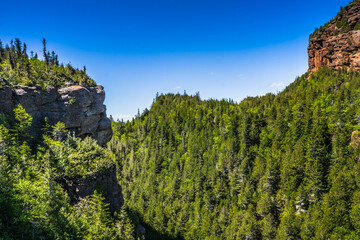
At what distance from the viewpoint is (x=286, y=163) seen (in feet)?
209

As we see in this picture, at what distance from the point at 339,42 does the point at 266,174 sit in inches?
3935

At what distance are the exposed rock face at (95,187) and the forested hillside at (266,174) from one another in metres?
42.1

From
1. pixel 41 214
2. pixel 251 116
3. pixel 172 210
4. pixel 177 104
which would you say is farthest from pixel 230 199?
pixel 177 104

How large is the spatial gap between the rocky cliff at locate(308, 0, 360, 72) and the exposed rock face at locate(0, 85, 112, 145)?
126 metres

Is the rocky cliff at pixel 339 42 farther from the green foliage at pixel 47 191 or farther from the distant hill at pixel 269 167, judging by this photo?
the green foliage at pixel 47 191

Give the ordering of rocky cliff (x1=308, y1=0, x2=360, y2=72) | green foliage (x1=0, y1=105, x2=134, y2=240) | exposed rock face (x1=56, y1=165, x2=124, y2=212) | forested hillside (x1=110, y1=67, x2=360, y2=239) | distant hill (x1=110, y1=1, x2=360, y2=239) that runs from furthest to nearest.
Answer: rocky cliff (x1=308, y1=0, x2=360, y2=72) < distant hill (x1=110, y1=1, x2=360, y2=239) < forested hillside (x1=110, y1=67, x2=360, y2=239) < exposed rock face (x1=56, y1=165, x2=124, y2=212) < green foliage (x1=0, y1=105, x2=134, y2=240)

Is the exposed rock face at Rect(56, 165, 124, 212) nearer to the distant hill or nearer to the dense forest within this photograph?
the dense forest

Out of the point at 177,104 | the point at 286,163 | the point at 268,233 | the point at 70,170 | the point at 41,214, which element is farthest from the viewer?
the point at 177,104

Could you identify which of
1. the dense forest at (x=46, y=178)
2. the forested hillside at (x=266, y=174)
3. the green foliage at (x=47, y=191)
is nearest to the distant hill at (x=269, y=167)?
the forested hillside at (x=266, y=174)

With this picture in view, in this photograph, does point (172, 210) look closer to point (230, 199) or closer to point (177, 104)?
point (230, 199)

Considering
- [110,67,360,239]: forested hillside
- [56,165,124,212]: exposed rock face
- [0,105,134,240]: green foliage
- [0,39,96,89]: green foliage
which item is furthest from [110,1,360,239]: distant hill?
[0,39,96,89]: green foliage

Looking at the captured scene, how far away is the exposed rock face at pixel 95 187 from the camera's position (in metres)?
33.8

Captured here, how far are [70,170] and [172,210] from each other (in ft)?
237

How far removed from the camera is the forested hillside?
50.6 m
